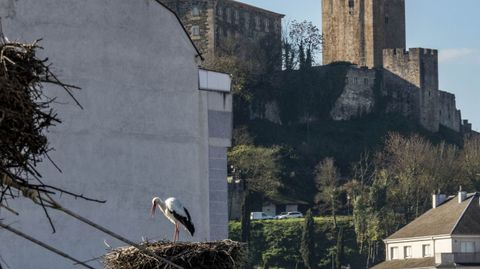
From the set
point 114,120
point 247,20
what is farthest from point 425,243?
point 114,120

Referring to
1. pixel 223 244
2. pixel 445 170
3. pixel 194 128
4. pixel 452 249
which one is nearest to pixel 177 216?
pixel 223 244

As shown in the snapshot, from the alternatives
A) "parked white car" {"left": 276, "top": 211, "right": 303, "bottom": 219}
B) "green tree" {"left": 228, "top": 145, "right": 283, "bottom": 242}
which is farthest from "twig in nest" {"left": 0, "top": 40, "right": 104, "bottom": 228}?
"parked white car" {"left": 276, "top": 211, "right": 303, "bottom": 219}

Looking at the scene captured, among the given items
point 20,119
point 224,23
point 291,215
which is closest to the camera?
point 20,119

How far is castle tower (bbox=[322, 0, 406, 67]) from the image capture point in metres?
167

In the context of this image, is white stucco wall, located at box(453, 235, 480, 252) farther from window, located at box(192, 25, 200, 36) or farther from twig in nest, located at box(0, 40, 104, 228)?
twig in nest, located at box(0, 40, 104, 228)

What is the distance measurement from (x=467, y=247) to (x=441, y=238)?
201 cm

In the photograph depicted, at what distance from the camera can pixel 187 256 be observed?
40.2ft

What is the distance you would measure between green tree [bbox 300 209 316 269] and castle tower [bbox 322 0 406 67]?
4368 centimetres

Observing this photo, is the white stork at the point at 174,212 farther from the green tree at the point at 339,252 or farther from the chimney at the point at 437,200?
the green tree at the point at 339,252

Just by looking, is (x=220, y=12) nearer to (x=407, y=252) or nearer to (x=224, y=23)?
(x=224, y=23)

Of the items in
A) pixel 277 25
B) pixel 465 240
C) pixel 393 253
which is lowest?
pixel 393 253

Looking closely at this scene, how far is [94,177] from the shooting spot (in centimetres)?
2714

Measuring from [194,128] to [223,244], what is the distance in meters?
17.0

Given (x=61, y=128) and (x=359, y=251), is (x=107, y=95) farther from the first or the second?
(x=359, y=251)
